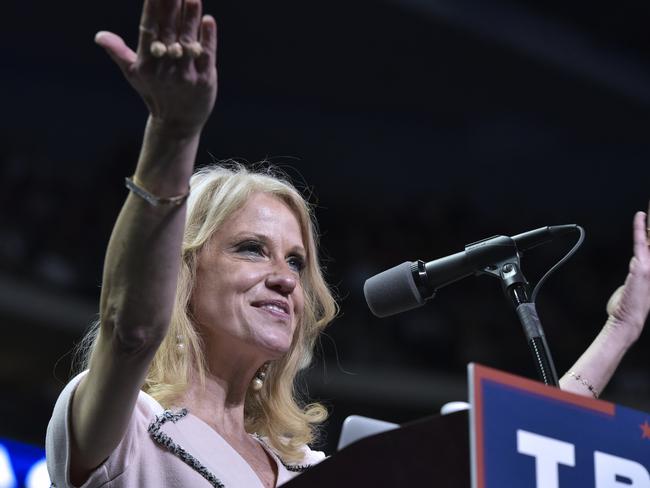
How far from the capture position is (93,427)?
4.52 feet

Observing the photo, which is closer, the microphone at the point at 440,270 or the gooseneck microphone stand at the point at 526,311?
the gooseneck microphone stand at the point at 526,311

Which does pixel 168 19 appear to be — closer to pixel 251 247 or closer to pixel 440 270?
pixel 440 270

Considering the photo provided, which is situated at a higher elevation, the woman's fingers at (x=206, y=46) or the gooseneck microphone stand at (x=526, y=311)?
the woman's fingers at (x=206, y=46)

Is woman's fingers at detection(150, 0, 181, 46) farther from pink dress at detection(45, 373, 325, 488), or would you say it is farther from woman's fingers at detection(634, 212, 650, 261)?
woman's fingers at detection(634, 212, 650, 261)

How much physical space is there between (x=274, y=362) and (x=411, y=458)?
3.64ft

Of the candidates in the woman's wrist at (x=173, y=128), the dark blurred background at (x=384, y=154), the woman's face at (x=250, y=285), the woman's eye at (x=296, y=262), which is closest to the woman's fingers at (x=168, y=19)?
the woman's wrist at (x=173, y=128)

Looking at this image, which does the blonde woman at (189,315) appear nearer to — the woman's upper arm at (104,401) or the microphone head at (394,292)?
the woman's upper arm at (104,401)

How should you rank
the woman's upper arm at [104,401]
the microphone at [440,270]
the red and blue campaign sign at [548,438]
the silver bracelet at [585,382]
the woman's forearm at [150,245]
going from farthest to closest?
the silver bracelet at [585,382] → the microphone at [440,270] → the woman's upper arm at [104,401] → the woman's forearm at [150,245] → the red and blue campaign sign at [548,438]

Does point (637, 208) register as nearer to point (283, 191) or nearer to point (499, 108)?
point (499, 108)

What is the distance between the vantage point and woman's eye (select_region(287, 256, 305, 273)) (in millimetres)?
2037

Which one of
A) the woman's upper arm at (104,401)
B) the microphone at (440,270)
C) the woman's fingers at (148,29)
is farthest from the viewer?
the microphone at (440,270)

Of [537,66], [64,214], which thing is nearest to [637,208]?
[537,66]

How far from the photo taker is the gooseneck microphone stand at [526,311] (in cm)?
143

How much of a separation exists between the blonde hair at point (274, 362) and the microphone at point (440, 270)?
46cm
